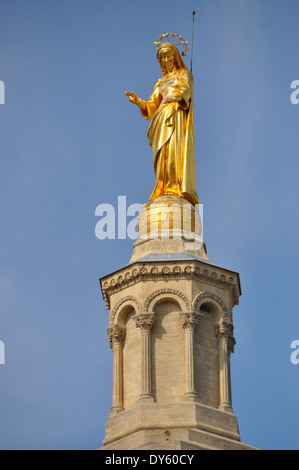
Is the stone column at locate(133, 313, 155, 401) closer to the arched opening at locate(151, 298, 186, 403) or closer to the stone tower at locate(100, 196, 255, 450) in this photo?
the stone tower at locate(100, 196, 255, 450)

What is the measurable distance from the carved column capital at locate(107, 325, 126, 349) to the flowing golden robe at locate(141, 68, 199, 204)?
5.86m

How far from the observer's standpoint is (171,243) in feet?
178

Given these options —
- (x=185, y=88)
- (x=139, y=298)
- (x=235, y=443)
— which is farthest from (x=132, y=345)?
(x=185, y=88)

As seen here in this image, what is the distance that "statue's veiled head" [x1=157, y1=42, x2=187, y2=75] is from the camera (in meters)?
58.2

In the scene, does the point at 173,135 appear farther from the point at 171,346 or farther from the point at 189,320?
the point at 171,346

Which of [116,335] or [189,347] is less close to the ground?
[116,335]

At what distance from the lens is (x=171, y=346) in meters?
51.7

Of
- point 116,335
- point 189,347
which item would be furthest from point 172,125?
point 189,347

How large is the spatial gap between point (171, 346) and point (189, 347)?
27.9 inches

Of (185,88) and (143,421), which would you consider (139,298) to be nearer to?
(143,421)

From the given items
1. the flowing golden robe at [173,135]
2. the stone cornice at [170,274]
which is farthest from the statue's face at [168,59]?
the stone cornice at [170,274]

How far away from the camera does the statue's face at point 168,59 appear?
191 feet

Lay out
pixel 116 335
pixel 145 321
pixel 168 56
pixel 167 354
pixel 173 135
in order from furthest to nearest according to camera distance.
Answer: pixel 168 56
pixel 173 135
pixel 116 335
pixel 145 321
pixel 167 354

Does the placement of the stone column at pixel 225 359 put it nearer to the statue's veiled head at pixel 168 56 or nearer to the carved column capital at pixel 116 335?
the carved column capital at pixel 116 335
